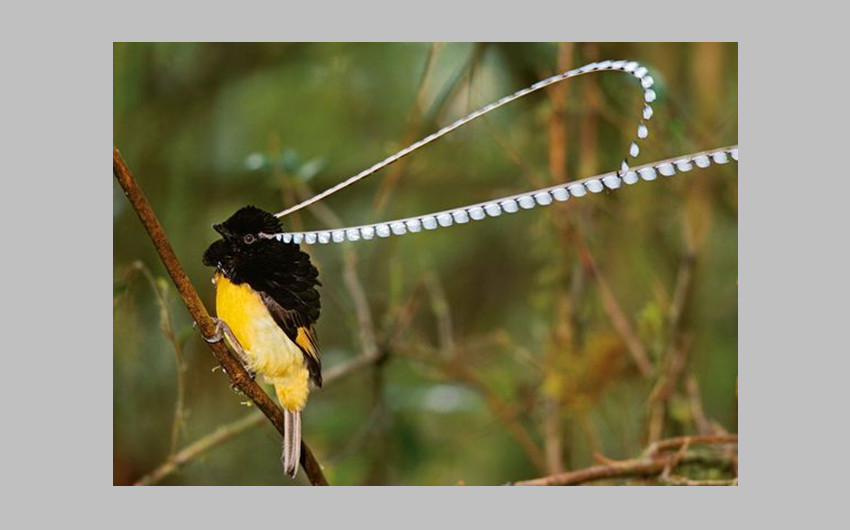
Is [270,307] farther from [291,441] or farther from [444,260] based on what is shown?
[444,260]

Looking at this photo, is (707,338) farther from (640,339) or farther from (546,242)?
(546,242)

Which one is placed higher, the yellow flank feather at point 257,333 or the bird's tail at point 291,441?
the yellow flank feather at point 257,333

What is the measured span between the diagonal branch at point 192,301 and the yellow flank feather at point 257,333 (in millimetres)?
33

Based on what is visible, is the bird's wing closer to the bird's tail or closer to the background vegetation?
the bird's tail

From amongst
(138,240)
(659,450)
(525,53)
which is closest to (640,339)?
(659,450)

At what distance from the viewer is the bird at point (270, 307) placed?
1.70 meters

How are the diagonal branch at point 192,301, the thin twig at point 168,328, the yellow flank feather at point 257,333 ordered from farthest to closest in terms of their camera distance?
the thin twig at point 168,328 → the yellow flank feather at point 257,333 → the diagonal branch at point 192,301

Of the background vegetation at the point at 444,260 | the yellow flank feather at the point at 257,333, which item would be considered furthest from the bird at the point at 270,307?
the background vegetation at the point at 444,260

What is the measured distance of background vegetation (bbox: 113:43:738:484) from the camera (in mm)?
1994

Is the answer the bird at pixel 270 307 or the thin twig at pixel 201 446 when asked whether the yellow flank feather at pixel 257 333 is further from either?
the thin twig at pixel 201 446

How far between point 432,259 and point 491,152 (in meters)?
0.26

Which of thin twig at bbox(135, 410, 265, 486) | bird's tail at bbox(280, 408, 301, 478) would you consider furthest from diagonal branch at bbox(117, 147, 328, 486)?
thin twig at bbox(135, 410, 265, 486)

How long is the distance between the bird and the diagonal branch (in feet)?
0.08

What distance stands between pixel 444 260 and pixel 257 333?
638 millimetres
